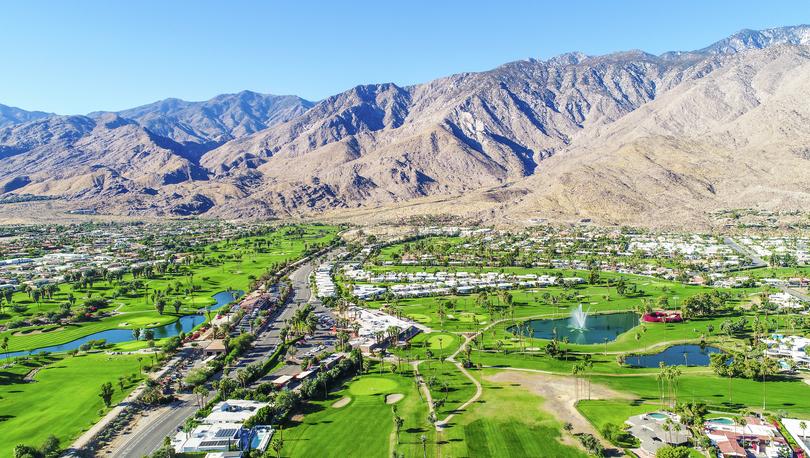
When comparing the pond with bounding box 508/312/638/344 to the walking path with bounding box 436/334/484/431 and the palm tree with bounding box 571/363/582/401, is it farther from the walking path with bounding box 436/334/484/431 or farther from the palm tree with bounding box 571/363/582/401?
the palm tree with bounding box 571/363/582/401

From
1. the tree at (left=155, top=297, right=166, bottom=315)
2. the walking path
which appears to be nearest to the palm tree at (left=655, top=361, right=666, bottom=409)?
the walking path

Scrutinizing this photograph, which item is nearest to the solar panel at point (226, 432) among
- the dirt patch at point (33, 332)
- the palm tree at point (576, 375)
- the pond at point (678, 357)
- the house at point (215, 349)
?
the house at point (215, 349)

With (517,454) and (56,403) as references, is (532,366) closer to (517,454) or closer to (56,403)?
(517,454)

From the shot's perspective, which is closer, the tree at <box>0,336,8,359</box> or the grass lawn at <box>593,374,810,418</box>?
the grass lawn at <box>593,374,810,418</box>

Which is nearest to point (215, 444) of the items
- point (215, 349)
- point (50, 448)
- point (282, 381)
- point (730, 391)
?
point (50, 448)

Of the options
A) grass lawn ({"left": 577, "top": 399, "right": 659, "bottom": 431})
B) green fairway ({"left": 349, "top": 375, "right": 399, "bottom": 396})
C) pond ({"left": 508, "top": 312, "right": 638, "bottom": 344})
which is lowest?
grass lawn ({"left": 577, "top": 399, "right": 659, "bottom": 431})

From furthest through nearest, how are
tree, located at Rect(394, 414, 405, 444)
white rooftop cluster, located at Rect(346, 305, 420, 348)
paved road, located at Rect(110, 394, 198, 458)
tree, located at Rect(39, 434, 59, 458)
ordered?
white rooftop cluster, located at Rect(346, 305, 420, 348)
tree, located at Rect(394, 414, 405, 444)
paved road, located at Rect(110, 394, 198, 458)
tree, located at Rect(39, 434, 59, 458)

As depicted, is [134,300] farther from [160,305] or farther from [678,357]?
[678,357]

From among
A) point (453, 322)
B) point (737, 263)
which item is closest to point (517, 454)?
point (453, 322)
